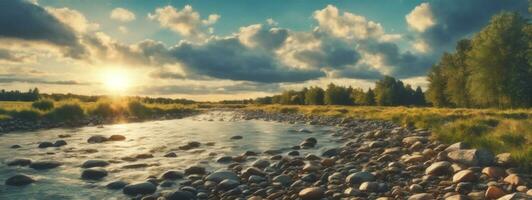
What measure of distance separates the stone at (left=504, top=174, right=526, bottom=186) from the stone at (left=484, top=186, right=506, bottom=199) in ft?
2.32

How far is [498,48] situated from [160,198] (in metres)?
49.3

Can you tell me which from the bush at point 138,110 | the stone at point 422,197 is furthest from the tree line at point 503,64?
the stone at point 422,197

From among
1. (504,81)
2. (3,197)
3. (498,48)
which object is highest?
(498,48)

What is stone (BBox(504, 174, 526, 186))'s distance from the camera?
7691mm

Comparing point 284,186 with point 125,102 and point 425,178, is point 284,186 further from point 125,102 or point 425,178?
point 125,102

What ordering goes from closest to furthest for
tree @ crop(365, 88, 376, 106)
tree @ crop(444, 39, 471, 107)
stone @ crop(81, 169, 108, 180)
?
stone @ crop(81, 169, 108, 180) < tree @ crop(444, 39, 471, 107) < tree @ crop(365, 88, 376, 106)

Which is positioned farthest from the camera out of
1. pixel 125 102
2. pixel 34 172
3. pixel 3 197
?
pixel 125 102

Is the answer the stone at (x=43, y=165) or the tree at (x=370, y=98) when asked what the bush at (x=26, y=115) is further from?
the tree at (x=370, y=98)

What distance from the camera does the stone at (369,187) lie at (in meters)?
8.28

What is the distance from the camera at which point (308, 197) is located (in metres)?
8.03

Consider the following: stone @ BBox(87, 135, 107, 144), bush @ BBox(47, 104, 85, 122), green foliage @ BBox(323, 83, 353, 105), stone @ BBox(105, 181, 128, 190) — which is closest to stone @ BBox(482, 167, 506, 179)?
stone @ BBox(105, 181, 128, 190)

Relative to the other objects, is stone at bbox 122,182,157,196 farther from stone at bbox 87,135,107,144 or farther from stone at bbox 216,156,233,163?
stone at bbox 87,135,107,144

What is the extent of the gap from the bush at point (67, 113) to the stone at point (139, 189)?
2662 centimetres

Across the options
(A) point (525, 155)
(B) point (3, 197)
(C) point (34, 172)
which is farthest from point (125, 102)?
(A) point (525, 155)
